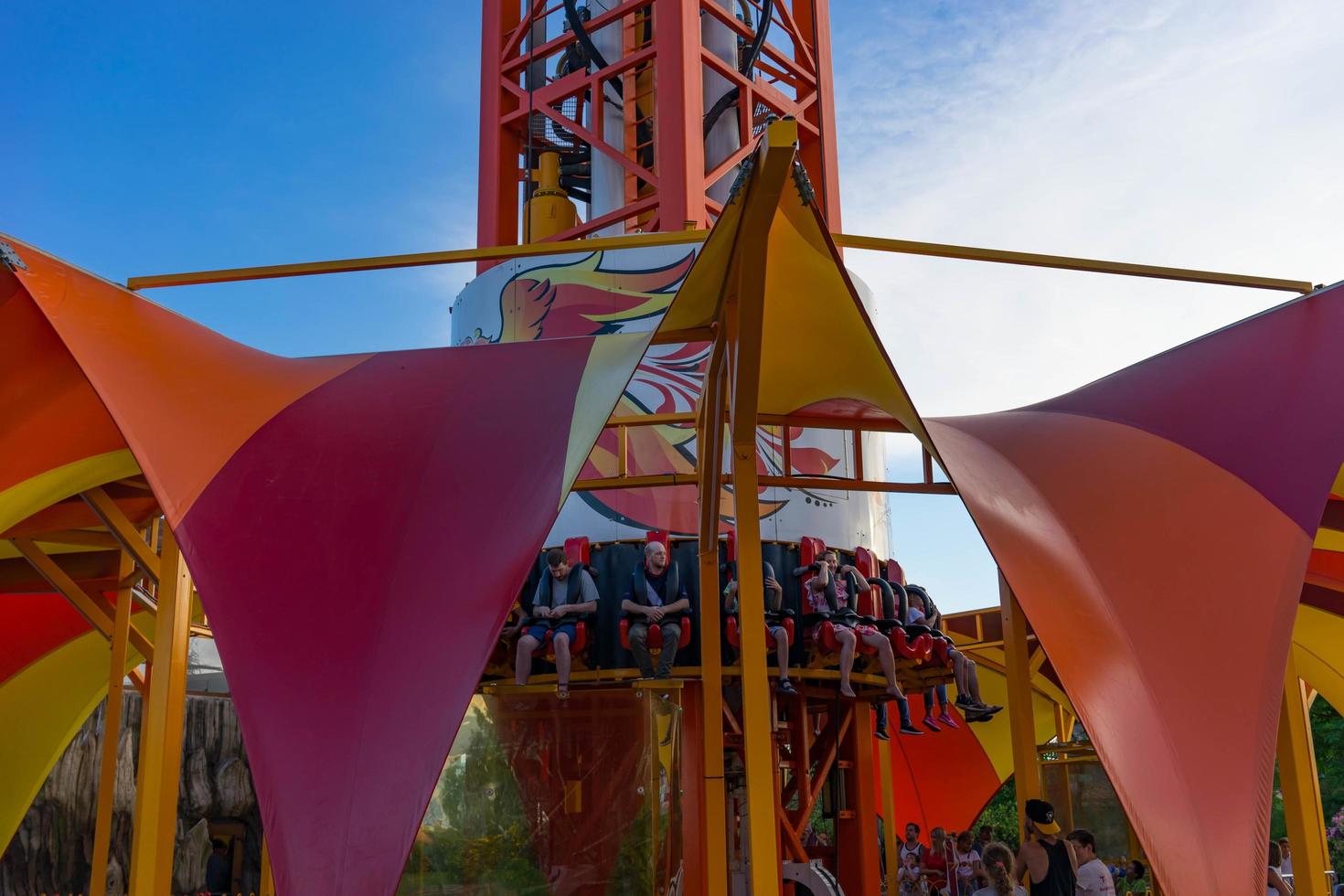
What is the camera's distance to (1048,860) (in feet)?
22.4

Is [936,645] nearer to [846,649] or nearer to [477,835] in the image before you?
[846,649]

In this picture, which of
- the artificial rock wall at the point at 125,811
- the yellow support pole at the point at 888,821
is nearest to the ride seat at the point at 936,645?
the yellow support pole at the point at 888,821

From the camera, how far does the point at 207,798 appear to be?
70.8 ft

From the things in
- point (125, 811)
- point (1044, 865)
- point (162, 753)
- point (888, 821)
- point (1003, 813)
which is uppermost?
point (162, 753)

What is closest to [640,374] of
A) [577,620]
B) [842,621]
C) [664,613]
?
[577,620]

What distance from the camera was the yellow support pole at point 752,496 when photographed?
6.09m

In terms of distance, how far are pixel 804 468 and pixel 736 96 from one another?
8399mm

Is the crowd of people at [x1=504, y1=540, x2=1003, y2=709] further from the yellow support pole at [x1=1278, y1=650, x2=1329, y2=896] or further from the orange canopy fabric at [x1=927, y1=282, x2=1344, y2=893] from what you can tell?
the yellow support pole at [x1=1278, y1=650, x2=1329, y2=896]

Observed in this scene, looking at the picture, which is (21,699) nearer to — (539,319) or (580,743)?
(539,319)

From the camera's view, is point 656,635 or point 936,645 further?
point 936,645

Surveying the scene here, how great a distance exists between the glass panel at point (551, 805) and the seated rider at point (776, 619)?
2.23 meters

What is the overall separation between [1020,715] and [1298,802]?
1768 millimetres

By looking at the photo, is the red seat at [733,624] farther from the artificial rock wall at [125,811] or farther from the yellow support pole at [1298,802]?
the artificial rock wall at [125,811]

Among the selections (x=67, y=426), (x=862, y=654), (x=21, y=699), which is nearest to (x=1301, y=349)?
(x=862, y=654)
